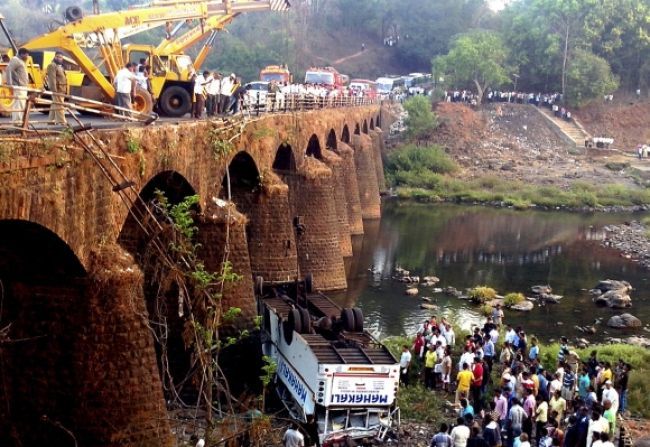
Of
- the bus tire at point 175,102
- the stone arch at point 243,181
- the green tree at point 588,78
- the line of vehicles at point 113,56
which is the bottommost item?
the stone arch at point 243,181

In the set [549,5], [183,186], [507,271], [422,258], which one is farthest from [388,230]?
[549,5]

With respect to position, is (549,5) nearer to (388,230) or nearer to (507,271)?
(388,230)

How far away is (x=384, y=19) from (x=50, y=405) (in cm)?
9752

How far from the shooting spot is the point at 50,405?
14.1 m

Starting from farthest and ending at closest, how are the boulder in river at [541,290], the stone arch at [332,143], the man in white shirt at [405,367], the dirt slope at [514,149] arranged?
the dirt slope at [514,149], the stone arch at [332,143], the boulder in river at [541,290], the man in white shirt at [405,367]

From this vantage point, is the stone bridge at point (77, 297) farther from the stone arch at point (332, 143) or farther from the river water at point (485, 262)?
the stone arch at point (332, 143)

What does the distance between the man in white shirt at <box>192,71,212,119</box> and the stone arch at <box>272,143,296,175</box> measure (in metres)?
6.83

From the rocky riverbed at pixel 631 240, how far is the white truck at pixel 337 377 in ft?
92.8

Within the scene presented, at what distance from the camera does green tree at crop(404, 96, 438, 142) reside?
70.0m

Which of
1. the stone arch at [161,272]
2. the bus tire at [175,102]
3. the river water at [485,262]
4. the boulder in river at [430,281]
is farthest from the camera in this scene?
the boulder in river at [430,281]

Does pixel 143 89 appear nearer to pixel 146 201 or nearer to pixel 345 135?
pixel 146 201

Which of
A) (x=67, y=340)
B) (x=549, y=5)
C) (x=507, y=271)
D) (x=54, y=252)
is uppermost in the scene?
(x=549, y=5)

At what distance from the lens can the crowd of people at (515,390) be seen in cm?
1595

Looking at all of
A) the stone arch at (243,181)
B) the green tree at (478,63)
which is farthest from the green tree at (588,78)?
the stone arch at (243,181)
